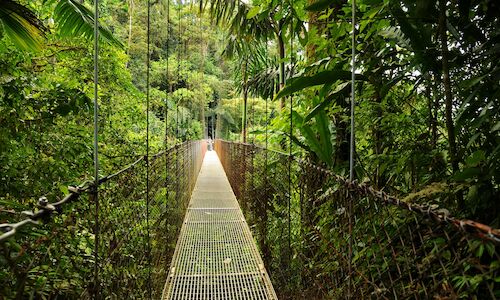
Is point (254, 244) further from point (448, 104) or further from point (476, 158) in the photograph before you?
point (476, 158)

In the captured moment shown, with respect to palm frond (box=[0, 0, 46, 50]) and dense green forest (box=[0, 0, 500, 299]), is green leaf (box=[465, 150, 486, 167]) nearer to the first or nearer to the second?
dense green forest (box=[0, 0, 500, 299])

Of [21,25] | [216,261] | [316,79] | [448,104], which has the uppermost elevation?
[21,25]

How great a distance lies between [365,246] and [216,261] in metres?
1.65

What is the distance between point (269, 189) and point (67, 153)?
1.32 meters

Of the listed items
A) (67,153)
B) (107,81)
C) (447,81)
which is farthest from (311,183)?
(107,81)

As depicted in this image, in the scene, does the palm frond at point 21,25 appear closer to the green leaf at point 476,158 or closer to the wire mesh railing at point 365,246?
the wire mesh railing at point 365,246

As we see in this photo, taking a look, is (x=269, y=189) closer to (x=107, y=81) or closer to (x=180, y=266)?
(x=180, y=266)

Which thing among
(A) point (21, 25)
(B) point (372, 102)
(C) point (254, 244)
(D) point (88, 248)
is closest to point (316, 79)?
(B) point (372, 102)

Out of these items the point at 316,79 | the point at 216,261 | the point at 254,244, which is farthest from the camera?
the point at 254,244

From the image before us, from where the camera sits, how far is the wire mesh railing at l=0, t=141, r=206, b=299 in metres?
0.69

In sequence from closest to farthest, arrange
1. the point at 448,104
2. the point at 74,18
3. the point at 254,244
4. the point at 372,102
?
the point at 448,104 → the point at 372,102 → the point at 74,18 → the point at 254,244

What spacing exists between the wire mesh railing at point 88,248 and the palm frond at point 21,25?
654 mm

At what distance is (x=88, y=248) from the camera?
1.19m

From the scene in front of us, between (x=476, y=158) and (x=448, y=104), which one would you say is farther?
(x=448, y=104)
